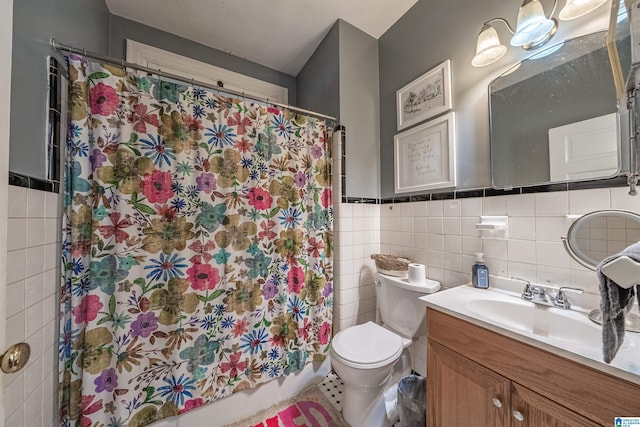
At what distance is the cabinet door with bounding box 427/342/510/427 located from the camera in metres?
0.73

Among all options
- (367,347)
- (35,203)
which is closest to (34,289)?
(35,203)

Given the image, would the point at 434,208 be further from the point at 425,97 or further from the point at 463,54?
the point at 463,54

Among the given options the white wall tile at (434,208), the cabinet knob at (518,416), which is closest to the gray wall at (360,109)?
the white wall tile at (434,208)

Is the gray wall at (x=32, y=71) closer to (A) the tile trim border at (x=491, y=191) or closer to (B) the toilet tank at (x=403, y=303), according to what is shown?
(A) the tile trim border at (x=491, y=191)

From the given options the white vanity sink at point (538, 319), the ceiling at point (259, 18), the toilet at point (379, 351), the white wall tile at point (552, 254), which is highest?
the ceiling at point (259, 18)

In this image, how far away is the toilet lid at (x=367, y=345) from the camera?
1.10 m

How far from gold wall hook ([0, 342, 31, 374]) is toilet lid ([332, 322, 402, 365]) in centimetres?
105

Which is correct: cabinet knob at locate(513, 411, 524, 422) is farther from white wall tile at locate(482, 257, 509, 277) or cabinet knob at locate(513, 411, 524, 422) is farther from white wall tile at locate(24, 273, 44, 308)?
white wall tile at locate(24, 273, 44, 308)

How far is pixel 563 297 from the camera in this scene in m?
0.87

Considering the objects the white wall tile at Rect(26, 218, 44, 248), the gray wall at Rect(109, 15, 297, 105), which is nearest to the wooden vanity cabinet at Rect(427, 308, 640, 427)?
the white wall tile at Rect(26, 218, 44, 248)

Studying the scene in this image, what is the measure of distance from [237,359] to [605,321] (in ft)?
4.86

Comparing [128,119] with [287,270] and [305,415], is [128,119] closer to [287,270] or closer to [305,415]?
[287,270]

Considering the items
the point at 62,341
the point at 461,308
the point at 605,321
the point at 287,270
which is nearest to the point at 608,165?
the point at 605,321

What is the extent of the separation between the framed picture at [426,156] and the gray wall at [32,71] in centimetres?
175
